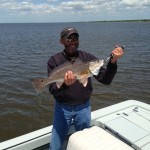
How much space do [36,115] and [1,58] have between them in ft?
47.3

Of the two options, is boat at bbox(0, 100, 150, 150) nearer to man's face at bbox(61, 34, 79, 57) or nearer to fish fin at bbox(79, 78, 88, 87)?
fish fin at bbox(79, 78, 88, 87)

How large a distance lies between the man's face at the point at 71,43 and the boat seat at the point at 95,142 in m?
1.16

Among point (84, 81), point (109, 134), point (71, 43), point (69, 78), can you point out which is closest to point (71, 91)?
point (84, 81)

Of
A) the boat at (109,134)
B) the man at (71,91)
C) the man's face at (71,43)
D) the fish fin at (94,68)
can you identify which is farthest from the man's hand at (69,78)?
the boat at (109,134)

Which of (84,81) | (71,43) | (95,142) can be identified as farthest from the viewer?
(71,43)

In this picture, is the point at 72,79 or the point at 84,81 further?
the point at 84,81

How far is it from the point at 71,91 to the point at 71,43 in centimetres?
69

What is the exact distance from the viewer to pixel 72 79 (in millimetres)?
3645

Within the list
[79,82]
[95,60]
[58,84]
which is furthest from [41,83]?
[95,60]

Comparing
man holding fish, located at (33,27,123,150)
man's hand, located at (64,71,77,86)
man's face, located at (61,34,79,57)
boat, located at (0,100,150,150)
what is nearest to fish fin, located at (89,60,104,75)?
man holding fish, located at (33,27,123,150)

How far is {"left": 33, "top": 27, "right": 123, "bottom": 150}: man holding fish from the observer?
3.72 m

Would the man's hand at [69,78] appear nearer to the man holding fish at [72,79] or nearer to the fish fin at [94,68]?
the man holding fish at [72,79]

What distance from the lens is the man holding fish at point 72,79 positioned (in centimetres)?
372

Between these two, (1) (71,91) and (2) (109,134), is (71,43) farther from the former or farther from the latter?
(2) (109,134)
